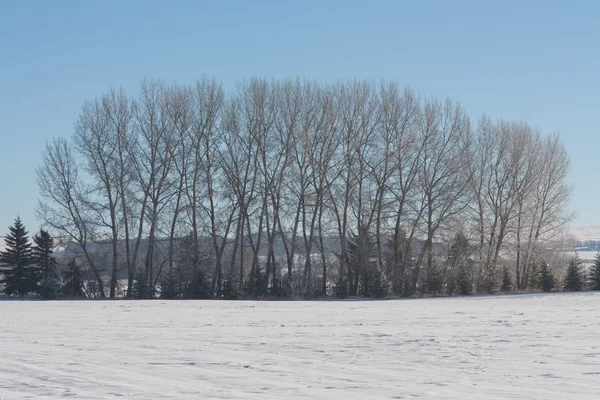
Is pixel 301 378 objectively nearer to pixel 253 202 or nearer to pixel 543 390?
pixel 543 390

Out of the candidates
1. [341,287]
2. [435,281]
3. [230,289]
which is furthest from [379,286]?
[230,289]

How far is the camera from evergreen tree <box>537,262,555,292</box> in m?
38.5

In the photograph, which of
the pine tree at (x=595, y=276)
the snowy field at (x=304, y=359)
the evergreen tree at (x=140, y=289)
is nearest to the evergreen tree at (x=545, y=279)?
the pine tree at (x=595, y=276)

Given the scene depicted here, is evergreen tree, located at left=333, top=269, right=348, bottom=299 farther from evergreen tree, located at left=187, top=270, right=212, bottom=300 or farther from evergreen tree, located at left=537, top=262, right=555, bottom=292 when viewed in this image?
evergreen tree, located at left=537, top=262, right=555, bottom=292

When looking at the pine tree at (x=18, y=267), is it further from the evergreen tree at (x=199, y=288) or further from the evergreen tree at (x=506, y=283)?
Answer: the evergreen tree at (x=506, y=283)

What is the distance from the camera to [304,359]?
391 inches

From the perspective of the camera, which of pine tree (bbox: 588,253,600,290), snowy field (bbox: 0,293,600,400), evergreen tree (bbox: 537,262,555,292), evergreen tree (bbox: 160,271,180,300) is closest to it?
snowy field (bbox: 0,293,600,400)

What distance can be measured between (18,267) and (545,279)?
3100cm

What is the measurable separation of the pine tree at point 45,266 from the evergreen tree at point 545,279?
92.2ft

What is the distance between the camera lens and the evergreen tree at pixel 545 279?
3847 cm

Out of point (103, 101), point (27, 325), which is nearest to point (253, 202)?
point (103, 101)

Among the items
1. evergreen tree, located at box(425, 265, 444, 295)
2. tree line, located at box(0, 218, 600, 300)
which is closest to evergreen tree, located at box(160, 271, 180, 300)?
tree line, located at box(0, 218, 600, 300)

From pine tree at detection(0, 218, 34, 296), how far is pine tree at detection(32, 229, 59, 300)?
301 mm

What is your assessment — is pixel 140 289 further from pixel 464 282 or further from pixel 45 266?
pixel 464 282
